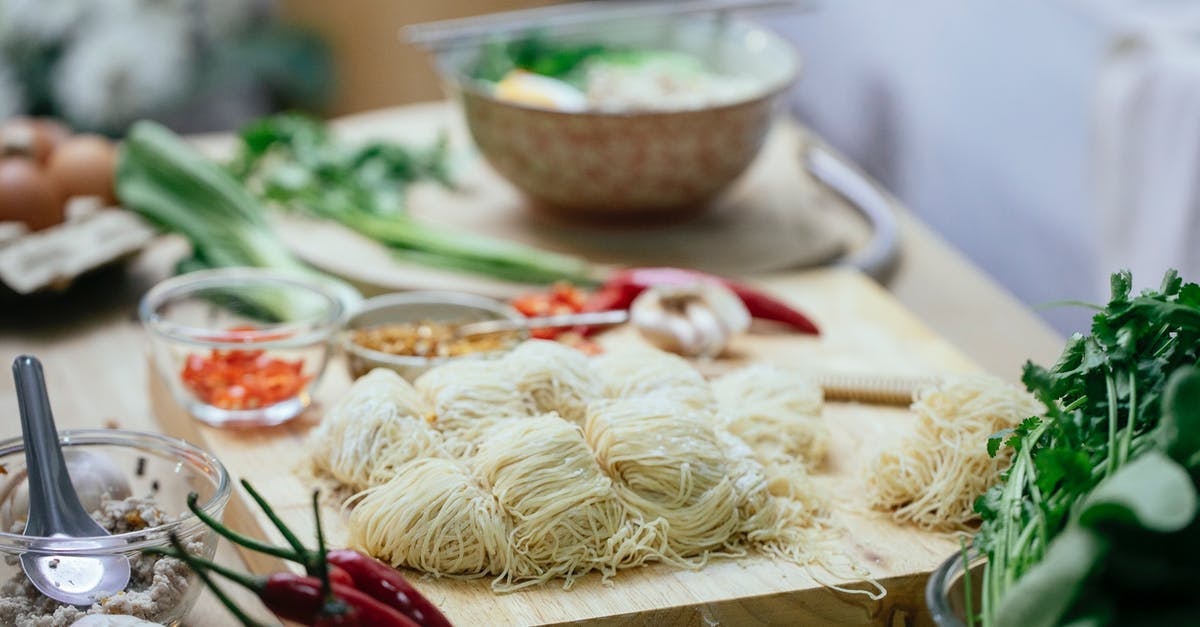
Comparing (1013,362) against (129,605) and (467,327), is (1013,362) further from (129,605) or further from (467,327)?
(129,605)

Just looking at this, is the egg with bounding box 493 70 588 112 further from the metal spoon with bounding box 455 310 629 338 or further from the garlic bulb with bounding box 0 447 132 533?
the garlic bulb with bounding box 0 447 132 533

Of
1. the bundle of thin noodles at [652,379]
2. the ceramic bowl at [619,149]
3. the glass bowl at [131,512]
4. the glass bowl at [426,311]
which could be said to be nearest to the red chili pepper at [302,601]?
the glass bowl at [131,512]

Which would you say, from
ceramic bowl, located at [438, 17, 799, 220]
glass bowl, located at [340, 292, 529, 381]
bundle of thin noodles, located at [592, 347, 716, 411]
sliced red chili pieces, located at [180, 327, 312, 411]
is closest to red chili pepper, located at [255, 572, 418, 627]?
bundle of thin noodles, located at [592, 347, 716, 411]

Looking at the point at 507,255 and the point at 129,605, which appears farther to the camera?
the point at 507,255

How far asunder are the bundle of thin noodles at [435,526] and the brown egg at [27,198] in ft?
3.84

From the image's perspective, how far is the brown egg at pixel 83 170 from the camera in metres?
2.35

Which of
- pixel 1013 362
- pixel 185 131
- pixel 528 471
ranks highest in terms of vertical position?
pixel 528 471

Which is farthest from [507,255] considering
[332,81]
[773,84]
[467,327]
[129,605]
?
[332,81]

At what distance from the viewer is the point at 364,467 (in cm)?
145

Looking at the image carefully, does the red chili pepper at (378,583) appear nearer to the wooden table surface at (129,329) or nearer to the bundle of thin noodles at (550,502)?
the bundle of thin noodles at (550,502)

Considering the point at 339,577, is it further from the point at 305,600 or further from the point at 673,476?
the point at 673,476

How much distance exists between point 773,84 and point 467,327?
0.85 metres

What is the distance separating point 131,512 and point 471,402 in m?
0.37

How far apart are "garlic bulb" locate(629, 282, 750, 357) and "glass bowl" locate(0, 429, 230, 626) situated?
0.77m
